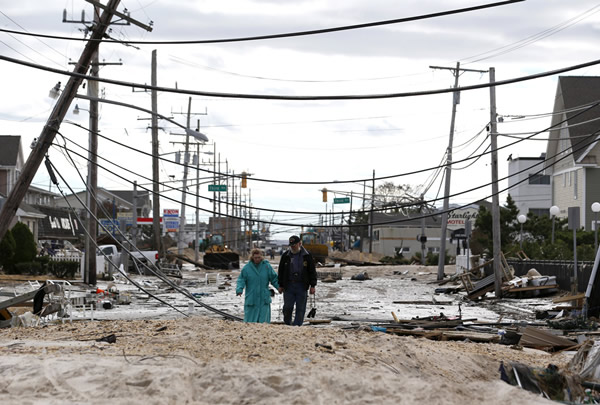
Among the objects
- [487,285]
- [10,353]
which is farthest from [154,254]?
[10,353]

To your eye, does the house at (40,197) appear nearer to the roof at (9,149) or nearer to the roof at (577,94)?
the roof at (9,149)

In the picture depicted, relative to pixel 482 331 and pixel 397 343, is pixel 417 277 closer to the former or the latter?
pixel 482 331

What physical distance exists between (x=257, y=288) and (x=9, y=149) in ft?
164

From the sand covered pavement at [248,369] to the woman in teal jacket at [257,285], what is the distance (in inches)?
72.0

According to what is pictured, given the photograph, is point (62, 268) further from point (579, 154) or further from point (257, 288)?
point (579, 154)

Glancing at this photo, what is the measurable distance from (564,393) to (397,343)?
2.13 metres

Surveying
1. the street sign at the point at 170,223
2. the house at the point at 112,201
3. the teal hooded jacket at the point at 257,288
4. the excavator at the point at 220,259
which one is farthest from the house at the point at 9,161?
the teal hooded jacket at the point at 257,288

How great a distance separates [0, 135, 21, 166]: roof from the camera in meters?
57.9

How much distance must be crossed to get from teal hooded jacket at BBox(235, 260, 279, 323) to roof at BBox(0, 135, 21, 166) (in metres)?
48.4

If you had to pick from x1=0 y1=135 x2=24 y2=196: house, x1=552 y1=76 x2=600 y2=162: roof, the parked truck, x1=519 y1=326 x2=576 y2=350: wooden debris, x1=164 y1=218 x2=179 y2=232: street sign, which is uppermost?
x1=552 y1=76 x2=600 y2=162: roof

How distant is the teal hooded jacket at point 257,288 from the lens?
13.2 m

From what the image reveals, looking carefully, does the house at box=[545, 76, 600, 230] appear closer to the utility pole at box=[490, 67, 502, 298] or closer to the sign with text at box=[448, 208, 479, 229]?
the sign with text at box=[448, 208, 479, 229]

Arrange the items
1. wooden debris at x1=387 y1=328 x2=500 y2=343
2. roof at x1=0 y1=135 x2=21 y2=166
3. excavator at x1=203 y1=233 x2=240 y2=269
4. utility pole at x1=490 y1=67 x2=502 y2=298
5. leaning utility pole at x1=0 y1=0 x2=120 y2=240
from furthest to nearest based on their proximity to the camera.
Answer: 1. excavator at x1=203 y1=233 x2=240 y2=269
2. roof at x1=0 y1=135 x2=21 y2=166
3. utility pole at x1=490 y1=67 x2=502 y2=298
4. leaning utility pole at x1=0 y1=0 x2=120 y2=240
5. wooden debris at x1=387 y1=328 x2=500 y2=343

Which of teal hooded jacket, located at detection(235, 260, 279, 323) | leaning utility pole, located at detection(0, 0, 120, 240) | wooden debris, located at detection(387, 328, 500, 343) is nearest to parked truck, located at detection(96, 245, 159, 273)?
leaning utility pole, located at detection(0, 0, 120, 240)
